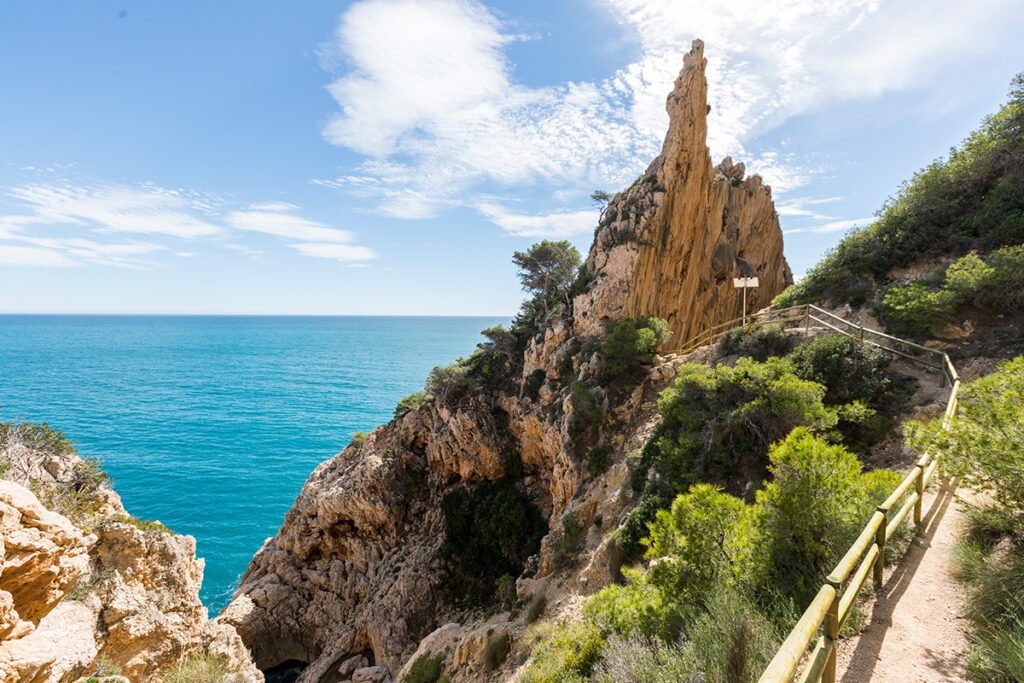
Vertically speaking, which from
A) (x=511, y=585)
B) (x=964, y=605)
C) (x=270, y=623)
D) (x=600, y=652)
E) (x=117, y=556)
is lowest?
(x=270, y=623)

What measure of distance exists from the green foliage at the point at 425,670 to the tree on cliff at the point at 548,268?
2285 cm

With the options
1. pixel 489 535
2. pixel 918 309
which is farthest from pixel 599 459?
pixel 918 309

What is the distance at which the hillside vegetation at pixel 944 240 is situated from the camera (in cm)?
1445

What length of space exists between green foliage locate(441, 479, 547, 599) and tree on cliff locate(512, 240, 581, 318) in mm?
14394

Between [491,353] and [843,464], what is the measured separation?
27.2 meters

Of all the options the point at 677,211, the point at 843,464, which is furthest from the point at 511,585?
the point at 677,211

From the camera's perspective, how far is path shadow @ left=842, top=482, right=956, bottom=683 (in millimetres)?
4051

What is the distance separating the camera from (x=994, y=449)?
4.90 m

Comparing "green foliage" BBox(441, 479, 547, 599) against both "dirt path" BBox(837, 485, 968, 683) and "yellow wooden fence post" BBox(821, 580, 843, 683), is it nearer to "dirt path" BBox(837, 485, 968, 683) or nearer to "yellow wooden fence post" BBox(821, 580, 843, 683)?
"dirt path" BBox(837, 485, 968, 683)

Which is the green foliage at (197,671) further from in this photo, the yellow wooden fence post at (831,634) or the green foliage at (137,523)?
the yellow wooden fence post at (831,634)

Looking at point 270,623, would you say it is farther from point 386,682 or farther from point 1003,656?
point 1003,656

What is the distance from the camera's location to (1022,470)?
464 cm

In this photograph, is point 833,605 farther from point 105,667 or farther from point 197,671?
point 197,671

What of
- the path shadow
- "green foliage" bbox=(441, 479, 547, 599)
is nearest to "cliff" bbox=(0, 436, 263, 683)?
the path shadow
